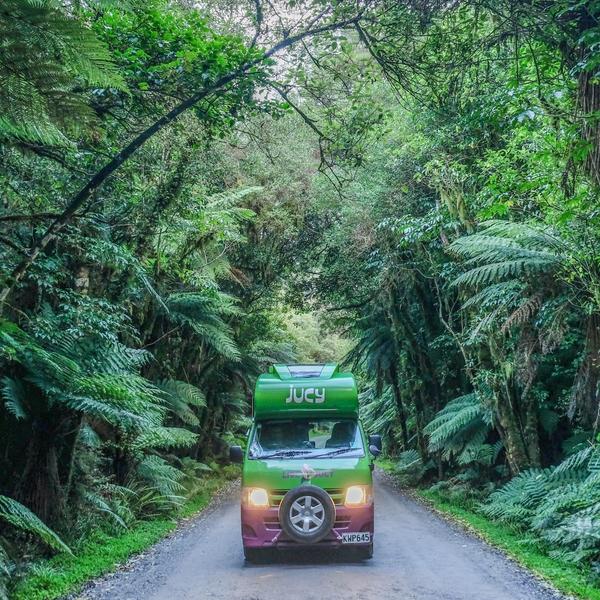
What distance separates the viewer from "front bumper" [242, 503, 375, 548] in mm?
7695

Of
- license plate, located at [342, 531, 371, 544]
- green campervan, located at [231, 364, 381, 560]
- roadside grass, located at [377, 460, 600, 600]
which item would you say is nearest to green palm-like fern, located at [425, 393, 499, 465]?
roadside grass, located at [377, 460, 600, 600]

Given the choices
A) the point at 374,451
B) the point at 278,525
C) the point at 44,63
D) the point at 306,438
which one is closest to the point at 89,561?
the point at 278,525

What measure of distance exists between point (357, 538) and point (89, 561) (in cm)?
339

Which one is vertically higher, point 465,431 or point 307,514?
point 465,431

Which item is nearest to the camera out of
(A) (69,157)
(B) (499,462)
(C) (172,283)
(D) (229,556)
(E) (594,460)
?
(A) (69,157)

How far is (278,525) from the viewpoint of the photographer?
7750 millimetres

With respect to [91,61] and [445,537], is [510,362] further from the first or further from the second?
[91,61]

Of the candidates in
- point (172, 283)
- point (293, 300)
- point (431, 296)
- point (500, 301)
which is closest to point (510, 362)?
point (500, 301)

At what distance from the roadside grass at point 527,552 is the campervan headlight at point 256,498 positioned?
347 centimetres

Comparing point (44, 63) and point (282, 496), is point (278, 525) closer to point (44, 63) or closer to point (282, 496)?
point (282, 496)

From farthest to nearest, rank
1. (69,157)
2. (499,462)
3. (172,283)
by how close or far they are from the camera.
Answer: (172,283), (499,462), (69,157)

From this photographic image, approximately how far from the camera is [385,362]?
20.0 m

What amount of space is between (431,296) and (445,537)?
27.2 ft

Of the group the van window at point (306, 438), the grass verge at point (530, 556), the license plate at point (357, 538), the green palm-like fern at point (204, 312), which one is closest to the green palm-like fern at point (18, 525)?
the van window at point (306, 438)
